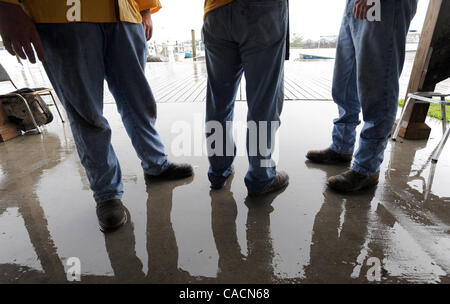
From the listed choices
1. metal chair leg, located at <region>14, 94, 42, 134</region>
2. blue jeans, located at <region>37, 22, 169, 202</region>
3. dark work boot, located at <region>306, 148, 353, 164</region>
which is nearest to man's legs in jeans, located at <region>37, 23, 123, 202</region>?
blue jeans, located at <region>37, 22, 169, 202</region>

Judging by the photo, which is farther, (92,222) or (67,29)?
(92,222)

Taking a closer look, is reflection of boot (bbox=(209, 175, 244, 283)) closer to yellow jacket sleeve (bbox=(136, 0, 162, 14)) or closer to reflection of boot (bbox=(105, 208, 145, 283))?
reflection of boot (bbox=(105, 208, 145, 283))

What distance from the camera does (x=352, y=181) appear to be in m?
1.57

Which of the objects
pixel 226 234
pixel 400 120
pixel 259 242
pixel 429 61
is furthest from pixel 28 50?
pixel 429 61

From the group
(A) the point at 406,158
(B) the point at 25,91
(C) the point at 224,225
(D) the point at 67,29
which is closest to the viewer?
(D) the point at 67,29

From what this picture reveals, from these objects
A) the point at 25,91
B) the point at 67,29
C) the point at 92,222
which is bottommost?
the point at 92,222

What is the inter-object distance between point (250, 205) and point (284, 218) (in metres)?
0.21

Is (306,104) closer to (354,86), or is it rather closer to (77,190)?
(354,86)

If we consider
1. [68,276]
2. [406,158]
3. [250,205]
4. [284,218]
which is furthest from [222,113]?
[406,158]

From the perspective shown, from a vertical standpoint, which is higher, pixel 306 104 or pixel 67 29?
pixel 67 29

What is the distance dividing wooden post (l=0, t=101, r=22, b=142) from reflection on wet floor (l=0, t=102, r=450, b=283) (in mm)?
938

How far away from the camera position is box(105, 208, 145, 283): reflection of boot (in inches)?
41.2

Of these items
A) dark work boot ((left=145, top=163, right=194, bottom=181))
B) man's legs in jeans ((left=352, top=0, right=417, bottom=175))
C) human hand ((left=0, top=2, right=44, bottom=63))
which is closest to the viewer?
human hand ((left=0, top=2, right=44, bottom=63))

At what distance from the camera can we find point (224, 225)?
133 centimetres
